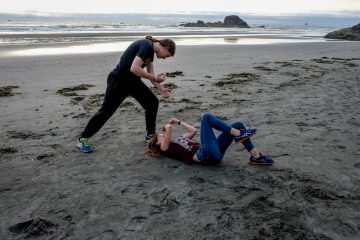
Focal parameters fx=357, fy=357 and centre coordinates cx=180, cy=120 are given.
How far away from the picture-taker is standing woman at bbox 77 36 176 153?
5.42m

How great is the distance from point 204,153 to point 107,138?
2225 millimetres

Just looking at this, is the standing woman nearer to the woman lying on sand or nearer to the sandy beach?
the sandy beach

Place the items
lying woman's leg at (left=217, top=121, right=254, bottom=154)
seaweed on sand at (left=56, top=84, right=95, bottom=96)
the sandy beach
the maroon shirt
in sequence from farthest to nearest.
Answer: seaweed on sand at (left=56, top=84, right=95, bottom=96), the maroon shirt, lying woman's leg at (left=217, top=121, right=254, bottom=154), the sandy beach

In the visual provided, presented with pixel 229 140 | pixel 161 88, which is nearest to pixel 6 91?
pixel 161 88

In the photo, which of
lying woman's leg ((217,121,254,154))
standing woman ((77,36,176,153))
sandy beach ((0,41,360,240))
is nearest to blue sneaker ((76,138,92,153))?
standing woman ((77,36,176,153))

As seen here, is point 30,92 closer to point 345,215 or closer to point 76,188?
point 76,188

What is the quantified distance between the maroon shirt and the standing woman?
0.84 metres

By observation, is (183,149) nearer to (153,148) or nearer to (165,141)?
(165,141)

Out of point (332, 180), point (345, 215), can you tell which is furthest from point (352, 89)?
point (345, 215)

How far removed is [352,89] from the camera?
34.5 feet

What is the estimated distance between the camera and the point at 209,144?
5242mm

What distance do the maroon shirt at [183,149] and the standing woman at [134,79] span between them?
0.84m

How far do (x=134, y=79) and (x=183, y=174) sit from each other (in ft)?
6.10

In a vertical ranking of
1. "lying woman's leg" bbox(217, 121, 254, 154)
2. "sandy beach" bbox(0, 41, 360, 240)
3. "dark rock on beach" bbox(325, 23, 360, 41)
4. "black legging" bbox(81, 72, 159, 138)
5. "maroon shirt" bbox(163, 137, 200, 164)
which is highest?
"dark rock on beach" bbox(325, 23, 360, 41)
